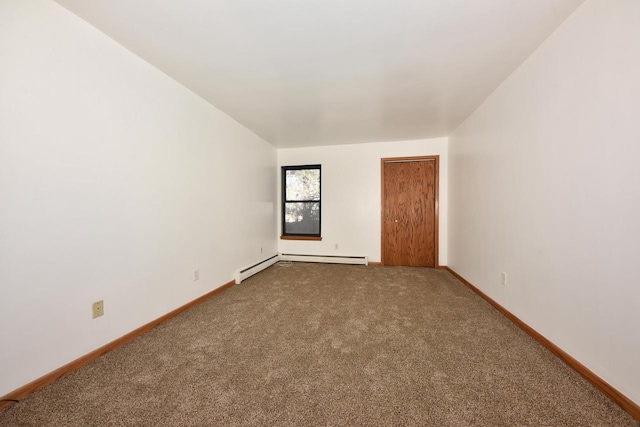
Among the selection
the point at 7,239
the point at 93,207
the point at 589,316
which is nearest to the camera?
the point at 7,239

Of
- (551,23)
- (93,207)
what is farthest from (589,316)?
(93,207)

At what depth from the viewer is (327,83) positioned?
2293mm

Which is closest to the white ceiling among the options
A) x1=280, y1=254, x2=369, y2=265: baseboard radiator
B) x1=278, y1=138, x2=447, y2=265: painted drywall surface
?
x1=278, y1=138, x2=447, y2=265: painted drywall surface

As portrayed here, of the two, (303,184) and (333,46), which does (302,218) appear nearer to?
(303,184)

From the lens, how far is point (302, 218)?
4.80 metres

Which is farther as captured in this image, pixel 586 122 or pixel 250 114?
pixel 250 114

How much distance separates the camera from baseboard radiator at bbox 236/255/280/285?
3.27 meters

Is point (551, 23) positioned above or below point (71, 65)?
above

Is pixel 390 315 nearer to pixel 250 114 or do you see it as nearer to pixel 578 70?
pixel 578 70

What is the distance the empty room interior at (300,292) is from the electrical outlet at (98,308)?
0.03 metres

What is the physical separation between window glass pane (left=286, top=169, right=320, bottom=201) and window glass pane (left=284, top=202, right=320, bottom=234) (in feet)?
0.54

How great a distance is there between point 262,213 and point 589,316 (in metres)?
3.88

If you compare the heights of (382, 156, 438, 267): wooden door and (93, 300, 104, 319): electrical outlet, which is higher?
(382, 156, 438, 267): wooden door

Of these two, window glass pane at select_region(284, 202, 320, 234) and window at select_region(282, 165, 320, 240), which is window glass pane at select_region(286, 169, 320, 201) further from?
window glass pane at select_region(284, 202, 320, 234)
